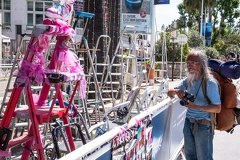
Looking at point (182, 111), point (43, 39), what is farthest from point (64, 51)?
point (182, 111)

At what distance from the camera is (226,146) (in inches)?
323

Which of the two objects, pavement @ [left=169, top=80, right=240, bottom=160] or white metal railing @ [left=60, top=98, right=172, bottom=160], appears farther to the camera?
pavement @ [left=169, top=80, right=240, bottom=160]

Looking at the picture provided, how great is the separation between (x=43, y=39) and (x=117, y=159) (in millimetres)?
1298

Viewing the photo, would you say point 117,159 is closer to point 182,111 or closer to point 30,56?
point 30,56

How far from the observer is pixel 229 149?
26.0 feet

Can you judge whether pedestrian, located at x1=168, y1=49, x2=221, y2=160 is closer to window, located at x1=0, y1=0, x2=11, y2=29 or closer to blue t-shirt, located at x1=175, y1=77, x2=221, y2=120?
blue t-shirt, located at x1=175, y1=77, x2=221, y2=120

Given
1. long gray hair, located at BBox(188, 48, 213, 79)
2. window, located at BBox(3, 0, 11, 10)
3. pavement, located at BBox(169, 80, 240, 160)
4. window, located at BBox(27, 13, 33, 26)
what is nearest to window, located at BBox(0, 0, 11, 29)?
window, located at BBox(3, 0, 11, 10)

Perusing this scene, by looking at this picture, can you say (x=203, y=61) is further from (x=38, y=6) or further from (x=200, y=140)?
(x=38, y=6)

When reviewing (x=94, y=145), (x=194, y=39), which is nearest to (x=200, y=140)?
(x=94, y=145)

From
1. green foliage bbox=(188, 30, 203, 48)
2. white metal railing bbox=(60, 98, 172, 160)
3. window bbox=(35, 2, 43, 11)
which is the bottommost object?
white metal railing bbox=(60, 98, 172, 160)

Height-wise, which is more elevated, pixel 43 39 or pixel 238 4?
pixel 238 4

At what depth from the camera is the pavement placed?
24.1ft

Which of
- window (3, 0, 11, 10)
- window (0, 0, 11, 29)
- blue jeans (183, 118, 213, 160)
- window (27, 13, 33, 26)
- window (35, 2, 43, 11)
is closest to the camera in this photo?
blue jeans (183, 118, 213, 160)

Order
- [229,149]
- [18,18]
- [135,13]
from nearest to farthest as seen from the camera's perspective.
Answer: [229,149], [135,13], [18,18]
